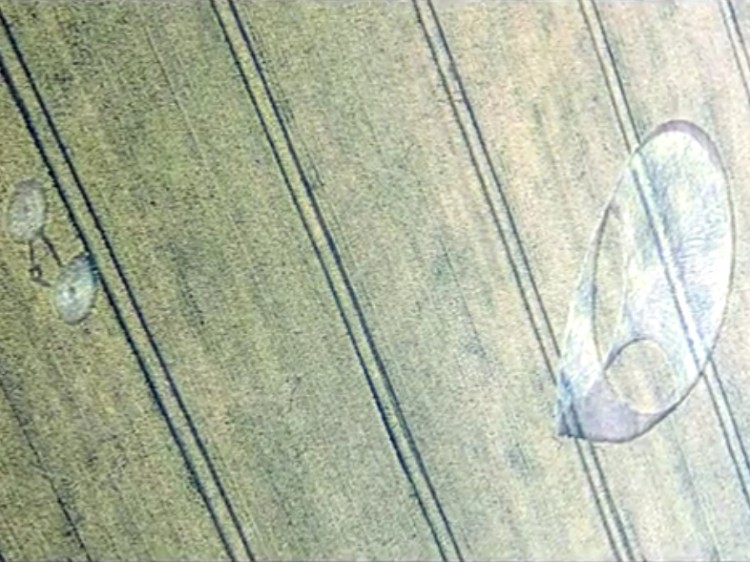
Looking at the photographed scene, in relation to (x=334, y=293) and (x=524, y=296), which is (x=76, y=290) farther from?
(x=524, y=296)

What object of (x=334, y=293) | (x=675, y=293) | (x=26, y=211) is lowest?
(x=675, y=293)

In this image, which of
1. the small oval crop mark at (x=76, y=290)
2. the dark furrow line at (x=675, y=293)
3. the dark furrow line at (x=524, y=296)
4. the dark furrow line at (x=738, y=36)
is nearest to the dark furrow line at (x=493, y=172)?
the dark furrow line at (x=524, y=296)

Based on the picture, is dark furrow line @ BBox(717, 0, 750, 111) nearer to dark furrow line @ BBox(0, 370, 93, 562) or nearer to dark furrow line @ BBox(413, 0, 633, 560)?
dark furrow line @ BBox(413, 0, 633, 560)

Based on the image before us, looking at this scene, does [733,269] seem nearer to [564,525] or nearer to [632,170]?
[632,170]

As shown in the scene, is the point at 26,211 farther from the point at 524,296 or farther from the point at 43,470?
the point at 524,296

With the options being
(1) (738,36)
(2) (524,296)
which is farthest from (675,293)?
(1) (738,36)

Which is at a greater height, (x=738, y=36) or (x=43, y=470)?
(x=738, y=36)

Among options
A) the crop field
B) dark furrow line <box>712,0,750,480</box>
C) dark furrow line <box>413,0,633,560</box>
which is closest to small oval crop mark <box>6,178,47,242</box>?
the crop field
